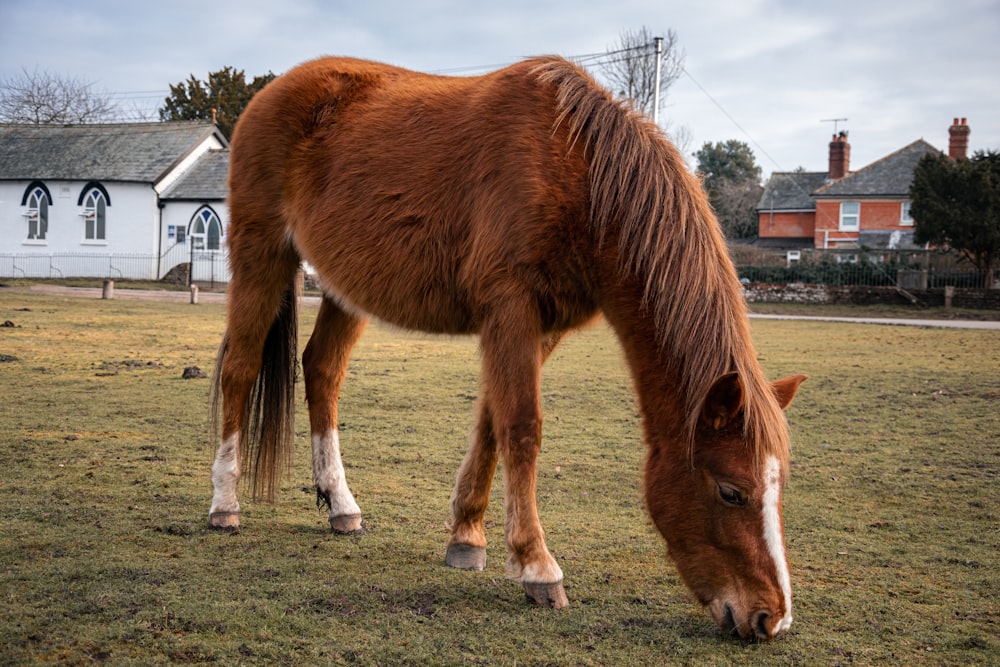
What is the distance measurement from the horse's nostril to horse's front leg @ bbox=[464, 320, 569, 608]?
730mm

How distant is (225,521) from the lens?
4.04m

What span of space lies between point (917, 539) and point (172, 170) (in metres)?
36.1

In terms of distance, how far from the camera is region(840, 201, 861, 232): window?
49375 mm

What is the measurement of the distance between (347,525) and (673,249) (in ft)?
7.02

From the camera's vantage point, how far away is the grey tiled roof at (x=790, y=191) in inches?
2122

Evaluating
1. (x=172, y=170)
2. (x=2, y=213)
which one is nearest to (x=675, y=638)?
(x=172, y=170)

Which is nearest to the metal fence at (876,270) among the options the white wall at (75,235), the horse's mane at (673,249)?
the white wall at (75,235)

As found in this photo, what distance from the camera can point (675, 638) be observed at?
9.36 feet

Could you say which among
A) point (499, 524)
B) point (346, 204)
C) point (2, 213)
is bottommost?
point (499, 524)

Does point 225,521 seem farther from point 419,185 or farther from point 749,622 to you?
point 749,622

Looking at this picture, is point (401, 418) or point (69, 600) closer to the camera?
point (69, 600)

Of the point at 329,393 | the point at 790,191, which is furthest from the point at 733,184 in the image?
the point at 329,393

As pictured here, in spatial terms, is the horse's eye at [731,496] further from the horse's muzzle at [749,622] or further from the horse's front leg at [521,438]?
the horse's front leg at [521,438]

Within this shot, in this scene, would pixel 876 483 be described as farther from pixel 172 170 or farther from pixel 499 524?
pixel 172 170
